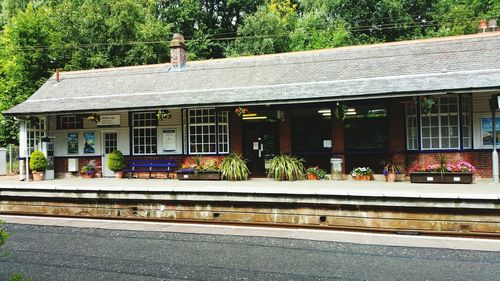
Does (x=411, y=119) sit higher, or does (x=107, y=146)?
(x=411, y=119)

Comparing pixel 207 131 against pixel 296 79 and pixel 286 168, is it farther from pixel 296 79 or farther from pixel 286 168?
pixel 296 79

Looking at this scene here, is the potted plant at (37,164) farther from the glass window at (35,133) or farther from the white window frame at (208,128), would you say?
the white window frame at (208,128)

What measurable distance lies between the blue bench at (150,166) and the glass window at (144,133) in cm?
41

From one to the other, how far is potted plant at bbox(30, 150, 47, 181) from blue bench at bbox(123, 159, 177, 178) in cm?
308

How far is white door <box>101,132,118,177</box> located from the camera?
52.0 ft

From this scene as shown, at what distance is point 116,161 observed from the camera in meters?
14.8

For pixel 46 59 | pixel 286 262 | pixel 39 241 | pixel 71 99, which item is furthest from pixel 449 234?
pixel 46 59

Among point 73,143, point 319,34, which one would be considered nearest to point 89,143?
point 73,143

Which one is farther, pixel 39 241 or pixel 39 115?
pixel 39 115

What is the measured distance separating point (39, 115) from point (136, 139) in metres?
4.02

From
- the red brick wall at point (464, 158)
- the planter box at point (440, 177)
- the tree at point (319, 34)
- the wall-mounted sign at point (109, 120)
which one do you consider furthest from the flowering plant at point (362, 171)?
the tree at point (319, 34)

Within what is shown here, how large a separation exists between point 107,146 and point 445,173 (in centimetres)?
1255

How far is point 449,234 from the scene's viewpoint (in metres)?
7.14

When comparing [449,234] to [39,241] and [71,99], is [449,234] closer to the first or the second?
[39,241]
